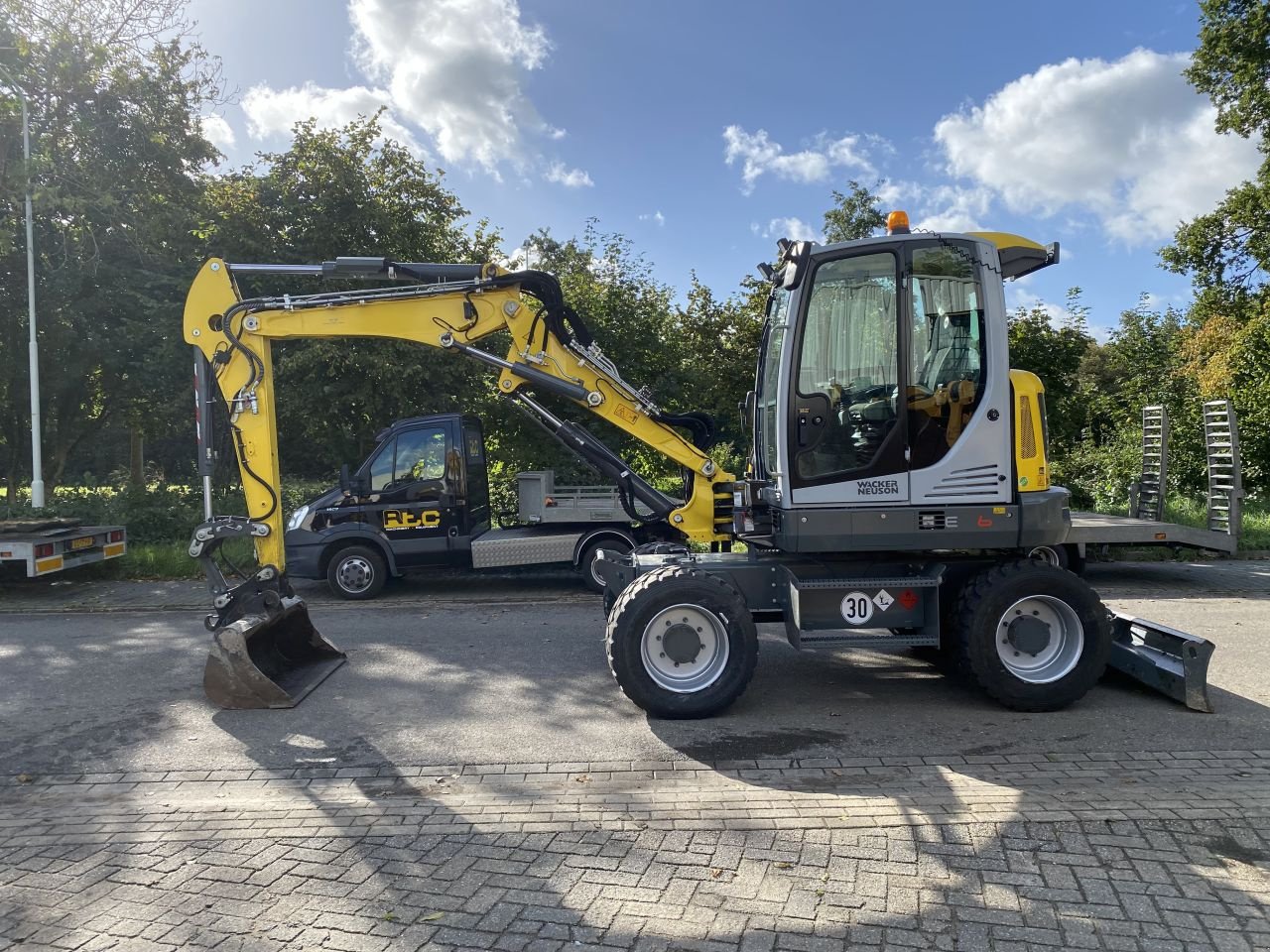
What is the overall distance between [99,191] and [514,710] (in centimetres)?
1565

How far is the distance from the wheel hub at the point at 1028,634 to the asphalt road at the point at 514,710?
1.45 ft

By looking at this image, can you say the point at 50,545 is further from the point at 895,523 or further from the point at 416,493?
the point at 895,523

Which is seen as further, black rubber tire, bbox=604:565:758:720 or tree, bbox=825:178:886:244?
tree, bbox=825:178:886:244

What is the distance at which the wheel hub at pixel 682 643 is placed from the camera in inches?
220

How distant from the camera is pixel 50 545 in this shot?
10.2 m

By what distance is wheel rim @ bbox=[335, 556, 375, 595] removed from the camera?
1035 cm

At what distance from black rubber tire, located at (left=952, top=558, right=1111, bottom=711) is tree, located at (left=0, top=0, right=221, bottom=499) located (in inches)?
550

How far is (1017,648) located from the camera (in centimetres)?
562

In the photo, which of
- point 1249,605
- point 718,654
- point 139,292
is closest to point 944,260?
point 718,654

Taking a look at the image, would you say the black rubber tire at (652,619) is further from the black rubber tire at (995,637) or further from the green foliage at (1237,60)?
the green foliage at (1237,60)

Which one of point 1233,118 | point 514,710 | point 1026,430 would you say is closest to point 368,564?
point 514,710

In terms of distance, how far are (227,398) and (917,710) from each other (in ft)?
19.5

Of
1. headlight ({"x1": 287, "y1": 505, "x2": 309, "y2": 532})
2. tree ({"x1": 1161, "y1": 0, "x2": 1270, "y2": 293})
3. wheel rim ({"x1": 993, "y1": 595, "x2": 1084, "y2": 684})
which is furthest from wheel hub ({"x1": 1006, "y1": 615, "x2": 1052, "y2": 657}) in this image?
tree ({"x1": 1161, "y1": 0, "x2": 1270, "y2": 293})

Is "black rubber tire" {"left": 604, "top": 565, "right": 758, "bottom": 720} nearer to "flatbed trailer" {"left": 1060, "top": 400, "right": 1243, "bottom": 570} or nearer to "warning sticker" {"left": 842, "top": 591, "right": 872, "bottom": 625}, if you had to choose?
"warning sticker" {"left": 842, "top": 591, "right": 872, "bottom": 625}
